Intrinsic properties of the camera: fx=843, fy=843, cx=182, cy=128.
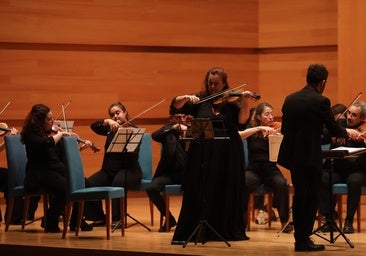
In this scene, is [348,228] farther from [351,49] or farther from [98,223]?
[351,49]

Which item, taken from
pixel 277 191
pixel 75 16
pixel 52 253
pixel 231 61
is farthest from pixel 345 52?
pixel 52 253

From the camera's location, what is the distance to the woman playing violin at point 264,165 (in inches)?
273

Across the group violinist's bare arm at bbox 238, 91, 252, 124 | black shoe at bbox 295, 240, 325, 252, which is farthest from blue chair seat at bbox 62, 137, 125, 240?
black shoe at bbox 295, 240, 325, 252

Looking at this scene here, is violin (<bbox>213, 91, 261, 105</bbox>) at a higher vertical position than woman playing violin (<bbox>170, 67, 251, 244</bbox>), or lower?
higher

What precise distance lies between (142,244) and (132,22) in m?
3.95

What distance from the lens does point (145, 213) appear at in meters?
8.26

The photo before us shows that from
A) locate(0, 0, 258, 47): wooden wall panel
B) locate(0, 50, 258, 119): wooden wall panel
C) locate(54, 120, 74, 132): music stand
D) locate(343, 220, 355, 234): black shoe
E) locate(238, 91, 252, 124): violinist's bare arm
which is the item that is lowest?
locate(343, 220, 355, 234): black shoe

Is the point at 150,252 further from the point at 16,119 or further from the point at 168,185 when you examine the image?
the point at 16,119

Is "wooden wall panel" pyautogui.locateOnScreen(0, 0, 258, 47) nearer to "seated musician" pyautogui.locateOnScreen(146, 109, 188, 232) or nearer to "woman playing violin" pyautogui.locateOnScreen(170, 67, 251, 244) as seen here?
"seated musician" pyautogui.locateOnScreen(146, 109, 188, 232)

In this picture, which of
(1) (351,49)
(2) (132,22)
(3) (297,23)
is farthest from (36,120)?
(3) (297,23)

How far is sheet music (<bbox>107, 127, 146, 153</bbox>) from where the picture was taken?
6.64 metres

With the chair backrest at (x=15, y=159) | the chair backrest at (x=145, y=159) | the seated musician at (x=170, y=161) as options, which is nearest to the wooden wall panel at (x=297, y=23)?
the chair backrest at (x=145, y=159)

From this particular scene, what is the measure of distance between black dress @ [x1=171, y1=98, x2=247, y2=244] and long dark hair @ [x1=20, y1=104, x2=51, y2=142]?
143cm

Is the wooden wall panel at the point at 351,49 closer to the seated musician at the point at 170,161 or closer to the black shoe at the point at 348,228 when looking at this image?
the black shoe at the point at 348,228
